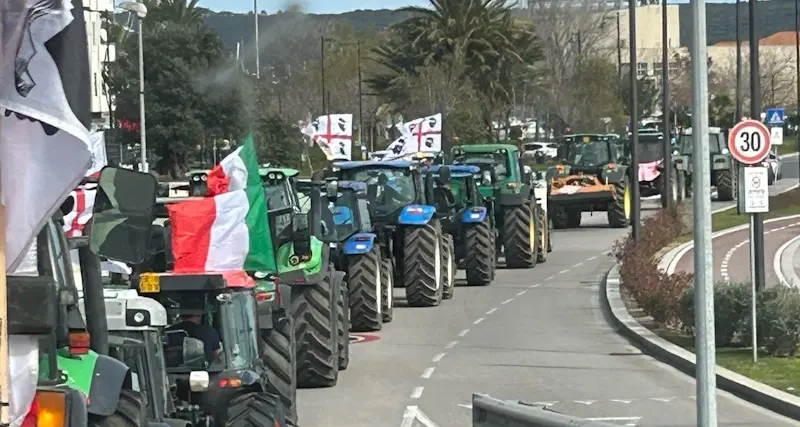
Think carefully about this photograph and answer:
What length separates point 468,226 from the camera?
96.2ft

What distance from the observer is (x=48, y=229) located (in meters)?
6.33

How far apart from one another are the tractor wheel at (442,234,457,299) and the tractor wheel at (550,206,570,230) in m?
17.9

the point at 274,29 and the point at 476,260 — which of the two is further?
the point at 274,29

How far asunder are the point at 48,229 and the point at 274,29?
1641 inches

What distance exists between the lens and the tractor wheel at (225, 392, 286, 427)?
9586 millimetres

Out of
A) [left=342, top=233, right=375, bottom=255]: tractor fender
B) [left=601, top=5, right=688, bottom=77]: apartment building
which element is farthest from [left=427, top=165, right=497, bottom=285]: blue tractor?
[left=601, top=5, right=688, bottom=77]: apartment building

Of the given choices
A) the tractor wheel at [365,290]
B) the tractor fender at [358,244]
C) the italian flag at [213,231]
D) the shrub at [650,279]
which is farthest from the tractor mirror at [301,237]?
the shrub at [650,279]

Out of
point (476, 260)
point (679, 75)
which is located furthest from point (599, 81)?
point (476, 260)

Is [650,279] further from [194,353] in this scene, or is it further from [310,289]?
[194,353]

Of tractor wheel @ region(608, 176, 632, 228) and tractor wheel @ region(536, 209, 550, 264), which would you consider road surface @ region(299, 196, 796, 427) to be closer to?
tractor wheel @ region(536, 209, 550, 264)

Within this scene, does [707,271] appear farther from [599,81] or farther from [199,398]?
[599,81]

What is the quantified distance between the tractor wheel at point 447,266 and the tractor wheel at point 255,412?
54.7 ft

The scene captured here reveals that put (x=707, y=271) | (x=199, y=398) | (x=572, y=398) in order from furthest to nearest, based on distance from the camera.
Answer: (x=572, y=398) → (x=199, y=398) → (x=707, y=271)

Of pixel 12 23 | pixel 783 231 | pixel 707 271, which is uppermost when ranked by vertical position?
pixel 12 23
